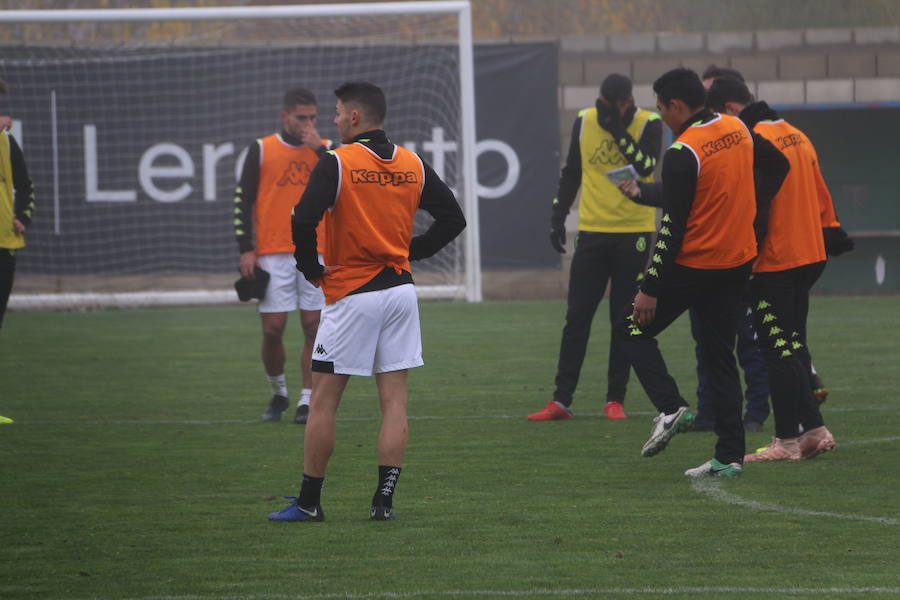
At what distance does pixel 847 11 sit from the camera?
87.1 ft

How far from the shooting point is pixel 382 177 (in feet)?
19.9

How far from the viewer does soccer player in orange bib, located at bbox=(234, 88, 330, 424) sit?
9430 millimetres

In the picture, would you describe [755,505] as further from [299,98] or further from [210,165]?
[210,165]

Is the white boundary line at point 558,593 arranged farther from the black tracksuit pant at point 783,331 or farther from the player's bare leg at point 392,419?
the black tracksuit pant at point 783,331

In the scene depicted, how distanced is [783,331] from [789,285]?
23 cm

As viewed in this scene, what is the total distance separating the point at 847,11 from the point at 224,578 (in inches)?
924

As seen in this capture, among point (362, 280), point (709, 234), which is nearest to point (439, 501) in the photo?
point (362, 280)

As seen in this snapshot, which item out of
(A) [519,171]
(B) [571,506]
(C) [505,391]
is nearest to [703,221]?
(B) [571,506]

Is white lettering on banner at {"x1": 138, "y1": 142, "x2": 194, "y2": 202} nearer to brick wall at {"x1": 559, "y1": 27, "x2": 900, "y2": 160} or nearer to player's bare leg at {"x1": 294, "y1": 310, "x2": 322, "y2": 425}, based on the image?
brick wall at {"x1": 559, "y1": 27, "x2": 900, "y2": 160}

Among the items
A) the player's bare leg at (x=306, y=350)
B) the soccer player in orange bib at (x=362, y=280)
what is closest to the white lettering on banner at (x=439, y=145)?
the player's bare leg at (x=306, y=350)

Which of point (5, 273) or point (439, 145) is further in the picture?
point (439, 145)

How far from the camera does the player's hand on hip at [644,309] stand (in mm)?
6953

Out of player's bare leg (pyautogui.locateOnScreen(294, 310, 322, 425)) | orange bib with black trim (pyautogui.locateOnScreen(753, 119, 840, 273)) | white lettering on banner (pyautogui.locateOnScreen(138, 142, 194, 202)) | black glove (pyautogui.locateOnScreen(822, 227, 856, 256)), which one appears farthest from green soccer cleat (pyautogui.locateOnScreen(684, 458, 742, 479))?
white lettering on banner (pyautogui.locateOnScreen(138, 142, 194, 202))

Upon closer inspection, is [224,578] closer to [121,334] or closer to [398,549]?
[398,549]
